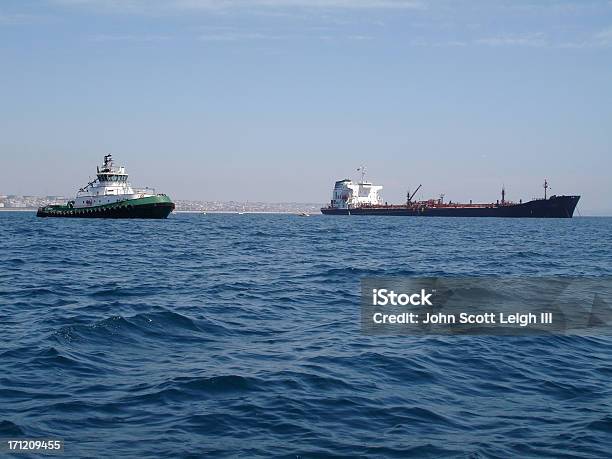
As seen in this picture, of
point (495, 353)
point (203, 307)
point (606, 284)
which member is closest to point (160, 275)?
point (203, 307)

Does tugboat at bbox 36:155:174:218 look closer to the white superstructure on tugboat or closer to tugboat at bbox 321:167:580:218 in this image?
the white superstructure on tugboat

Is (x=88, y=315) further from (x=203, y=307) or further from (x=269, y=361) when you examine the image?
(x=269, y=361)

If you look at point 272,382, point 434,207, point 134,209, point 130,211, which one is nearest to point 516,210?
point 434,207

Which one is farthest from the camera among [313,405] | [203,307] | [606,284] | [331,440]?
[606,284]

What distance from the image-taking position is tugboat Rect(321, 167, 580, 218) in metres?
122

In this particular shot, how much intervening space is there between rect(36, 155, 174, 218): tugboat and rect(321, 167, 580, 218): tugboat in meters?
67.3

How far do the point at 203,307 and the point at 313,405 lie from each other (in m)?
7.53

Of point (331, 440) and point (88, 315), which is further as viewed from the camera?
point (88, 315)

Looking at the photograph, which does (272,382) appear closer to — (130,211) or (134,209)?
(134,209)

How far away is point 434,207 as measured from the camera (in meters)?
137

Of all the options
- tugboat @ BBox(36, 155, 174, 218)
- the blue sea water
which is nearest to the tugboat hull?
tugboat @ BBox(36, 155, 174, 218)

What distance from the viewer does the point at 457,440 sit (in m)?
6.73

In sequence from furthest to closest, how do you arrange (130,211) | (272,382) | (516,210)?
1. (516,210)
2. (130,211)
3. (272,382)

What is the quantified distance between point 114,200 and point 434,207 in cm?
7672
